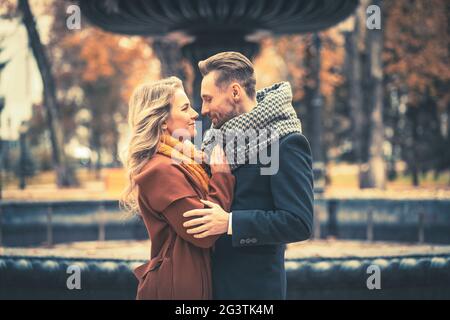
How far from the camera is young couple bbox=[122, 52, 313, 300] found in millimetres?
3010

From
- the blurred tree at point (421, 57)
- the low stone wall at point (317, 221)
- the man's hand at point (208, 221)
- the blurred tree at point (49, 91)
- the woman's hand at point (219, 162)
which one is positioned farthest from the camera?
the blurred tree at point (421, 57)

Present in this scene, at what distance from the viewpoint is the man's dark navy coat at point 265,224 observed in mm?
3020

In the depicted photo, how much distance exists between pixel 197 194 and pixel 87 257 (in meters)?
3.27

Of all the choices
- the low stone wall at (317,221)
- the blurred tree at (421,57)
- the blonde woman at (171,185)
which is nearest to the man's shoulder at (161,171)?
the blonde woman at (171,185)

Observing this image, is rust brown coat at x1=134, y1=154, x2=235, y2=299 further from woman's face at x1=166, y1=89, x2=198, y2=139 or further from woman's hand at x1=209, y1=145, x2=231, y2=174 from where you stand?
woman's face at x1=166, y1=89, x2=198, y2=139

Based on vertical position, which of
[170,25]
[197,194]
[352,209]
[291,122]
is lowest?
[352,209]

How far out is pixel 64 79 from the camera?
115 ft

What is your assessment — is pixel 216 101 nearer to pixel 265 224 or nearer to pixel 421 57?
pixel 265 224

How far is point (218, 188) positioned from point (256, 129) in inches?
11.3

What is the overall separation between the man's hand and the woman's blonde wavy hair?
35cm

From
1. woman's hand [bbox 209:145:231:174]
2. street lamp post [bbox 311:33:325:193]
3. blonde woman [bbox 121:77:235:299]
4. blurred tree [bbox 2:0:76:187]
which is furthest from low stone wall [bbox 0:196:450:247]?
blurred tree [bbox 2:0:76:187]

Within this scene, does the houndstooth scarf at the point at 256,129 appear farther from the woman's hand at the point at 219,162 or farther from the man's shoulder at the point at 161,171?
the man's shoulder at the point at 161,171
